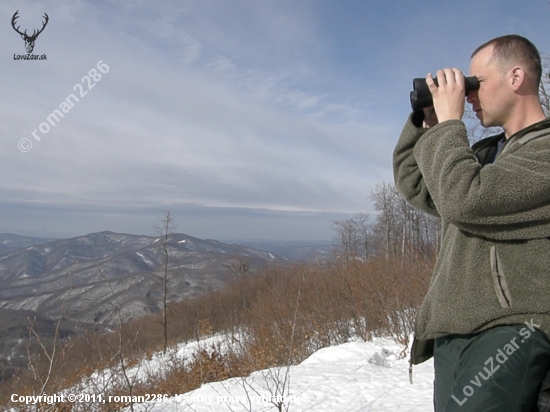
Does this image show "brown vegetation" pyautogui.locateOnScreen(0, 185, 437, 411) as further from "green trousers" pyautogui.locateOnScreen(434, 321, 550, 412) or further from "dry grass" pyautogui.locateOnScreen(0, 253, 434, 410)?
"green trousers" pyautogui.locateOnScreen(434, 321, 550, 412)

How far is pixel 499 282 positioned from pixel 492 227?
0.48 feet

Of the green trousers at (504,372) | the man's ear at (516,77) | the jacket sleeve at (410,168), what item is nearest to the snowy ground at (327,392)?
the jacket sleeve at (410,168)

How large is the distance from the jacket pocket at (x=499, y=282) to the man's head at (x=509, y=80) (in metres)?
0.42

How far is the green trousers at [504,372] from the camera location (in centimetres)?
94

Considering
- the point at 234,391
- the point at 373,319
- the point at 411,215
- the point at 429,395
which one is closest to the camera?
the point at 429,395

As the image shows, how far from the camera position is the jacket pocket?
1.01m

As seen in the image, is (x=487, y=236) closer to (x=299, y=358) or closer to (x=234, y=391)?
(x=234, y=391)

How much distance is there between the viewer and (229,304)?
119ft

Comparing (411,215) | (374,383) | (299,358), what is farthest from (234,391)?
(411,215)

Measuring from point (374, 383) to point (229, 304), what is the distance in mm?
31840

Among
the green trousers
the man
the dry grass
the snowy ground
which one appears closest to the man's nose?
the man

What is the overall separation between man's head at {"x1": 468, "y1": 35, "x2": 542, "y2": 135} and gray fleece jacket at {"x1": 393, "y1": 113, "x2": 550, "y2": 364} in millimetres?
94

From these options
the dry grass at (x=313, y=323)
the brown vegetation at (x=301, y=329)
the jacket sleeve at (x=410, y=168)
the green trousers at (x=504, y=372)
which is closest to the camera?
the green trousers at (x=504, y=372)

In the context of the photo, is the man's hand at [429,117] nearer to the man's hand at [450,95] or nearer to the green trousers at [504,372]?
the man's hand at [450,95]
